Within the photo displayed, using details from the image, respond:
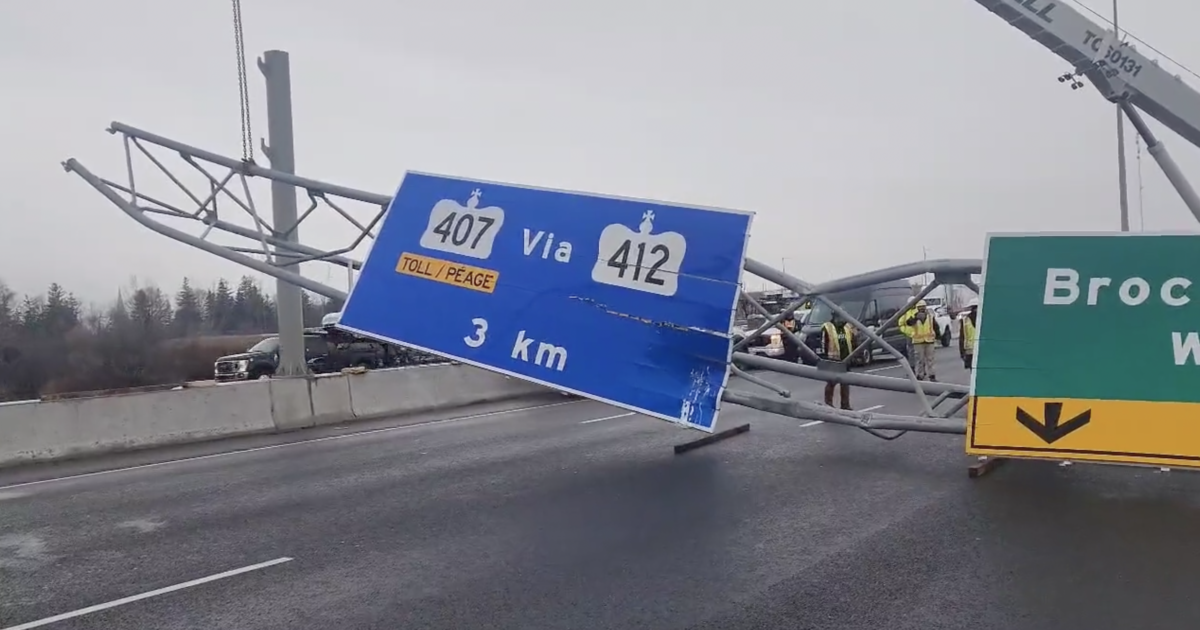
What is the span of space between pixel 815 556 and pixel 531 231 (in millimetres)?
3908

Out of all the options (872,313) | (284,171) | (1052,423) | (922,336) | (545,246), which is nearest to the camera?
(1052,423)

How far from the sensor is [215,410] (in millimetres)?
13828

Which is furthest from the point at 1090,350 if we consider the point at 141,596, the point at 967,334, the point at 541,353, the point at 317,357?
the point at 317,357

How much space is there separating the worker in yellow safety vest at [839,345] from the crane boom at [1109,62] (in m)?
8.29

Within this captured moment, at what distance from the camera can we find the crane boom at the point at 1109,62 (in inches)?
713

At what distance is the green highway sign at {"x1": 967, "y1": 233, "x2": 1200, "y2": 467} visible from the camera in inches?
254

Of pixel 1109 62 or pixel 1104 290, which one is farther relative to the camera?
pixel 1109 62

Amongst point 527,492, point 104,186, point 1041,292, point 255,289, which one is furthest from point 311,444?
point 255,289

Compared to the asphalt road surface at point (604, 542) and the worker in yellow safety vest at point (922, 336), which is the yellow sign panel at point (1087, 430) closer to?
the asphalt road surface at point (604, 542)

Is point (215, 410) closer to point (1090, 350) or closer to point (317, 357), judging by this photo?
point (1090, 350)

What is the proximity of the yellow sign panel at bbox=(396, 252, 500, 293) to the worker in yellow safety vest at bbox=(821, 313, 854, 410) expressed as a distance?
5.94m

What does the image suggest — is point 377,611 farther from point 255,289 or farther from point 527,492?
point 255,289

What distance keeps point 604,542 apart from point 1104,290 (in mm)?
4389

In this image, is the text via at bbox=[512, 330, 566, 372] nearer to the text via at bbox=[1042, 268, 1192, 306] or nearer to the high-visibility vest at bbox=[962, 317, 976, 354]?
the text via at bbox=[1042, 268, 1192, 306]
